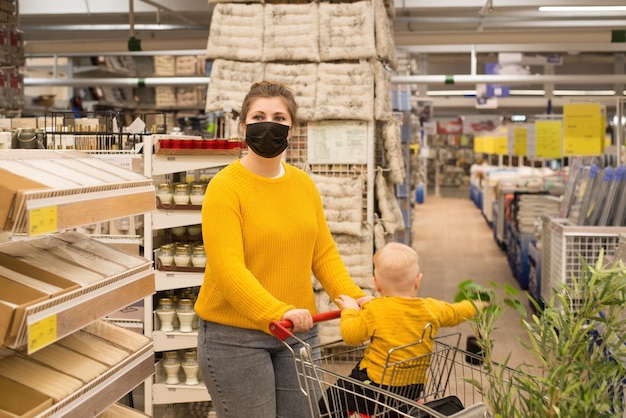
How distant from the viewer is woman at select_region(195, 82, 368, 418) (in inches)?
109

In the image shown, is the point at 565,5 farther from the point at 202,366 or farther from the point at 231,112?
Result: the point at 202,366

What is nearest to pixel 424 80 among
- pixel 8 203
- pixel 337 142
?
pixel 337 142

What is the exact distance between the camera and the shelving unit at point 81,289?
2.22m

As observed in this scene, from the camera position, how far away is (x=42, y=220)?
2.26 meters

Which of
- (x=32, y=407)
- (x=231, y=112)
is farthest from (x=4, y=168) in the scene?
(x=231, y=112)

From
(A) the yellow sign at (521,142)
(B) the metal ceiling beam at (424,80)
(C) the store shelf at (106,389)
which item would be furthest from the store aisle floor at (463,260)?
(C) the store shelf at (106,389)

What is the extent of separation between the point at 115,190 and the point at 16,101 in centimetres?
641

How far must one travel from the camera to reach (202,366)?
2934 millimetres

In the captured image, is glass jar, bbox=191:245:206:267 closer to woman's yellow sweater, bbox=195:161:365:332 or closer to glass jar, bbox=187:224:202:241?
glass jar, bbox=187:224:202:241

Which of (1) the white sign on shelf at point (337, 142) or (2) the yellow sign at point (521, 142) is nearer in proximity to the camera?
(1) the white sign on shelf at point (337, 142)

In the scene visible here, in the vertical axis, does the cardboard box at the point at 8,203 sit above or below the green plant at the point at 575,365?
above

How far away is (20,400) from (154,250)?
2.40 metres

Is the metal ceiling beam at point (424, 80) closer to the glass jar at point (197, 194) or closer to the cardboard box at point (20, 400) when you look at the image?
the glass jar at point (197, 194)

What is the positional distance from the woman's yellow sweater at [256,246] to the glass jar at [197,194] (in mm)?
1764
